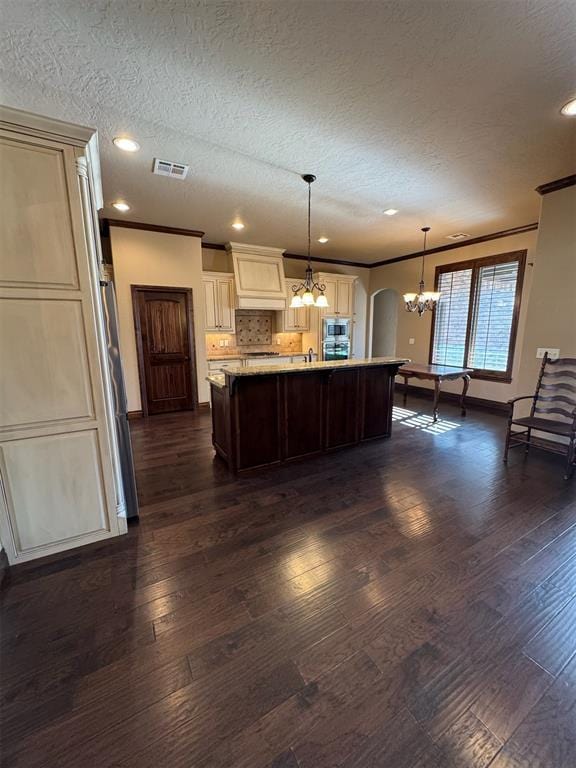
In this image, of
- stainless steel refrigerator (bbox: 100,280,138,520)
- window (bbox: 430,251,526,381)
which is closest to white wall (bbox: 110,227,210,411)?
stainless steel refrigerator (bbox: 100,280,138,520)

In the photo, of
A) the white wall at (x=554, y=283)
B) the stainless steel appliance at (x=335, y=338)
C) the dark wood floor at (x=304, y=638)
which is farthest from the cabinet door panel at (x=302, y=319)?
the dark wood floor at (x=304, y=638)

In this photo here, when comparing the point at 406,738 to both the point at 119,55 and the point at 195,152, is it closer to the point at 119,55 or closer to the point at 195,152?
the point at 119,55

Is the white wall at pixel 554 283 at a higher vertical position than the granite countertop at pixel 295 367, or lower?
higher

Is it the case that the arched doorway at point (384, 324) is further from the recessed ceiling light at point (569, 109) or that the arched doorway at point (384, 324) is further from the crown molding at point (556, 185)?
the recessed ceiling light at point (569, 109)

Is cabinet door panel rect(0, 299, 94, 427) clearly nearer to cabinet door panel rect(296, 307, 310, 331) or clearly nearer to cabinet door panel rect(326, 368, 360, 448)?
cabinet door panel rect(326, 368, 360, 448)

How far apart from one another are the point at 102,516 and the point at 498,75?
12.7ft

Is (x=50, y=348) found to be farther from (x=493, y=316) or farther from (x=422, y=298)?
(x=493, y=316)

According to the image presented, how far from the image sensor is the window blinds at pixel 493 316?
519 cm

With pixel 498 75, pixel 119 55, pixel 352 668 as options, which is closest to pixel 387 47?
pixel 498 75

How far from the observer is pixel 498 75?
193 centimetres

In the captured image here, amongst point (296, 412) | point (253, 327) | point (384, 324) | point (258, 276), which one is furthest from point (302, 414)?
point (384, 324)

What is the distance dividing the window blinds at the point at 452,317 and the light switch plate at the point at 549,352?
2.16 m

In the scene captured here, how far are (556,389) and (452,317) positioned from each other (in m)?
2.88

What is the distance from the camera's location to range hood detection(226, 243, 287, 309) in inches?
225
